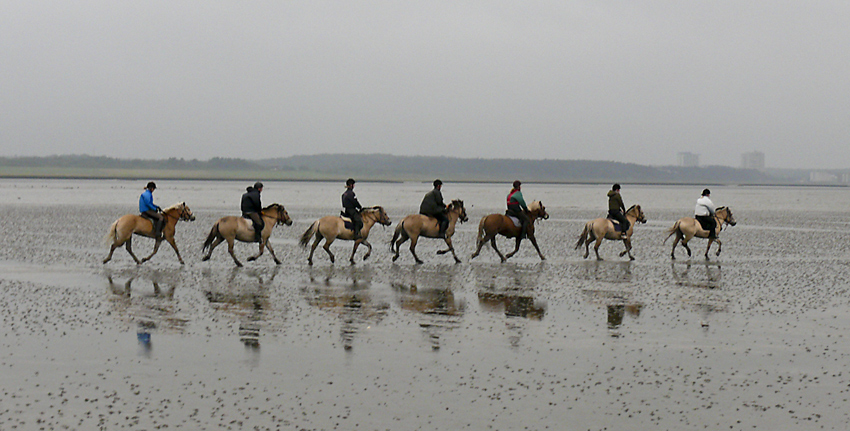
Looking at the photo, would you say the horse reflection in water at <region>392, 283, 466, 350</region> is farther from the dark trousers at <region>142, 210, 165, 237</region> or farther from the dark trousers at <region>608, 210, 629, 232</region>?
the dark trousers at <region>608, 210, 629, 232</region>

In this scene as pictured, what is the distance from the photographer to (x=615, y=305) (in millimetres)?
14828

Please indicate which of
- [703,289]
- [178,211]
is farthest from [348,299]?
[178,211]

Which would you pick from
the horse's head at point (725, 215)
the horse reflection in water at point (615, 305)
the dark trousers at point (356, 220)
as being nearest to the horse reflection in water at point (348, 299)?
the dark trousers at point (356, 220)

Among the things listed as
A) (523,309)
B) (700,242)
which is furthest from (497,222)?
(700,242)

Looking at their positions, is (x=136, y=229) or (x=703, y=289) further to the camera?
(x=136, y=229)

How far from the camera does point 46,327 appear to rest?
12.2 m

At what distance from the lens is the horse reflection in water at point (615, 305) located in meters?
12.8

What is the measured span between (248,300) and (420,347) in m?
5.00

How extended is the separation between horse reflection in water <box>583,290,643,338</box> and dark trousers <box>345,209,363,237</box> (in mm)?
7376

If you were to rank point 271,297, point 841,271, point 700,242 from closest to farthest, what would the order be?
1. point 271,297
2. point 841,271
3. point 700,242

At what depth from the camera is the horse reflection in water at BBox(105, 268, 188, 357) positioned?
1210 cm

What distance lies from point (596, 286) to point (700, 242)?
14.2 metres

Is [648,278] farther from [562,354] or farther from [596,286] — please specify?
[562,354]

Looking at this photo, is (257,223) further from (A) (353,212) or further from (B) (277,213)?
(A) (353,212)
